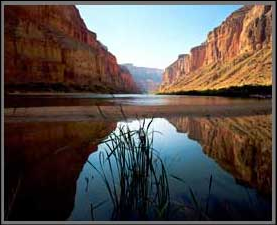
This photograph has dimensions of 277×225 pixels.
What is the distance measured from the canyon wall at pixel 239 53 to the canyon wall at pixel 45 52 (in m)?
44.3

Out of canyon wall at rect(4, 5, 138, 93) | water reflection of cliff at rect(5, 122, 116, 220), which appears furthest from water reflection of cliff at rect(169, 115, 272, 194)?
canyon wall at rect(4, 5, 138, 93)

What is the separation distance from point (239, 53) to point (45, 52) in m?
82.0

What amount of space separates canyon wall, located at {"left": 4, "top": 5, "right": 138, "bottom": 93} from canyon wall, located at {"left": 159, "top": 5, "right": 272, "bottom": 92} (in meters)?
44.3

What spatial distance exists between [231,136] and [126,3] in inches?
260

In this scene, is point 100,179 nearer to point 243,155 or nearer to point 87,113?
point 243,155

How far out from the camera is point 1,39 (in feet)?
9.05

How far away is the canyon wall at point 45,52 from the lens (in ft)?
189

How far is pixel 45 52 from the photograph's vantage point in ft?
213

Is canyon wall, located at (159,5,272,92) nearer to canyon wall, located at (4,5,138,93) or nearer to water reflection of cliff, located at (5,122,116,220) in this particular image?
canyon wall, located at (4,5,138,93)

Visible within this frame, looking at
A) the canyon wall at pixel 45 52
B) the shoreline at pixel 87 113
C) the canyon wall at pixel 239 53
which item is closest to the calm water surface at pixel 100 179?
the shoreline at pixel 87 113

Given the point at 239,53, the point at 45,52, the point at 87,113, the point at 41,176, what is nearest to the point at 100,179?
the point at 41,176

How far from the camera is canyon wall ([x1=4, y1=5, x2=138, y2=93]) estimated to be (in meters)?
57.7

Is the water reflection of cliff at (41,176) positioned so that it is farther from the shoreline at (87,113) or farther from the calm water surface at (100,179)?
the shoreline at (87,113)

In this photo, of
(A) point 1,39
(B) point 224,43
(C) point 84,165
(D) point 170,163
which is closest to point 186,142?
(D) point 170,163
